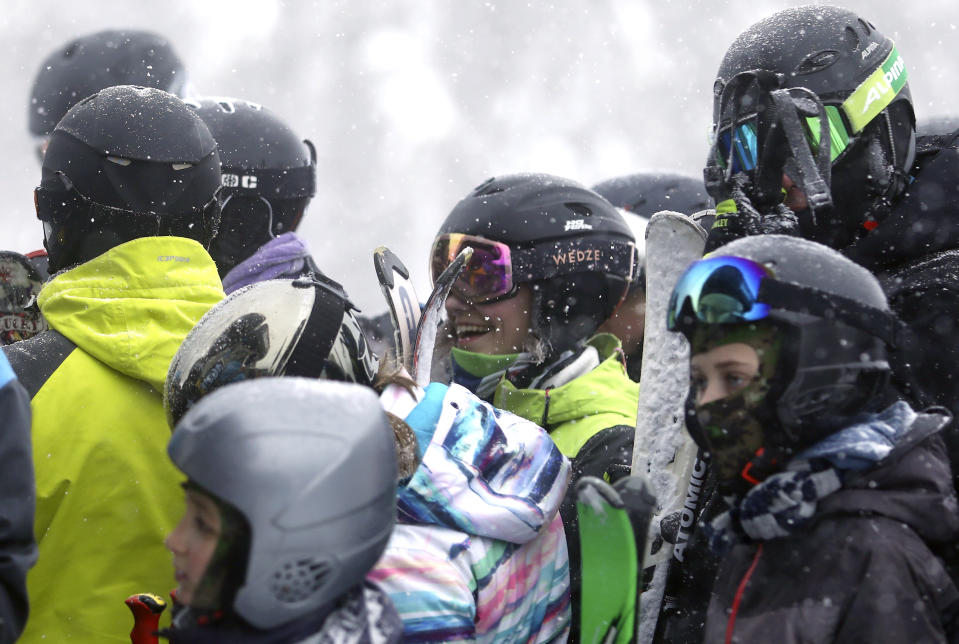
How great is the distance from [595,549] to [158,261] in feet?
4.70

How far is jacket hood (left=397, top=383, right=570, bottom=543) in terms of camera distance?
7.65 ft

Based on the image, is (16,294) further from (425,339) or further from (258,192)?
(425,339)

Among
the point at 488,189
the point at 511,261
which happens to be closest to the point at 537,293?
the point at 511,261

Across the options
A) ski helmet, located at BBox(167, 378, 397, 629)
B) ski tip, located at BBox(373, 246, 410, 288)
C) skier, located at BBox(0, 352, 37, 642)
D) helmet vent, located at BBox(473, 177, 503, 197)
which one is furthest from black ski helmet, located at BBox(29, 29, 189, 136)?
ski helmet, located at BBox(167, 378, 397, 629)

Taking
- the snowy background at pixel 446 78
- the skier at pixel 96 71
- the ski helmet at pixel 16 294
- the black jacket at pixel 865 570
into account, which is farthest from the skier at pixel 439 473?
the snowy background at pixel 446 78

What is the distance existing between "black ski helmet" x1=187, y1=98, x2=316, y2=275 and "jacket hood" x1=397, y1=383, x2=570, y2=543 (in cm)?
258

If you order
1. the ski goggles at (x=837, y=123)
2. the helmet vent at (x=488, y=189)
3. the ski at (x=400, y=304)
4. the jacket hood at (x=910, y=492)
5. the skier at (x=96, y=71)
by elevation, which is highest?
the ski goggles at (x=837, y=123)

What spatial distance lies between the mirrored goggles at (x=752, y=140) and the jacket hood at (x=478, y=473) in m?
0.86

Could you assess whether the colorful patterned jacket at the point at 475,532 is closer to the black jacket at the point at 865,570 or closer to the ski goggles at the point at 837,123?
the black jacket at the point at 865,570

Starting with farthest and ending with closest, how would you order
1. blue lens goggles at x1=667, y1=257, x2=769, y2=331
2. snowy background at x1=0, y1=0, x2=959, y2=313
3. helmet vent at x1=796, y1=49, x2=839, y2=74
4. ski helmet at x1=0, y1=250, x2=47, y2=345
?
→ snowy background at x1=0, y1=0, x2=959, y2=313 → ski helmet at x1=0, y1=250, x2=47, y2=345 → helmet vent at x1=796, y1=49, x2=839, y2=74 → blue lens goggles at x1=667, y1=257, x2=769, y2=331

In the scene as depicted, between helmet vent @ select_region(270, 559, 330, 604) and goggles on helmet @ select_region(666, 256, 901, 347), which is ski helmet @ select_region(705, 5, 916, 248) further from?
helmet vent @ select_region(270, 559, 330, 604)

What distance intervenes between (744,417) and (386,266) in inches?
54.9

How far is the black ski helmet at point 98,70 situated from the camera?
6.79 m

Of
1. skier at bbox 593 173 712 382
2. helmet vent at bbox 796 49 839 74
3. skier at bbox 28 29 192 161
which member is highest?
helmet vent at bbox 796 49 839 74
